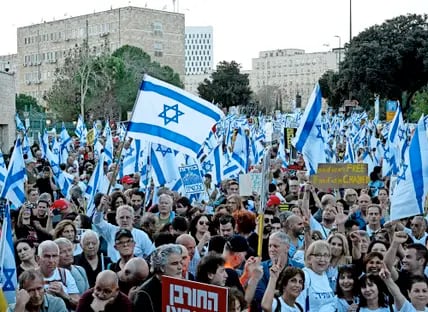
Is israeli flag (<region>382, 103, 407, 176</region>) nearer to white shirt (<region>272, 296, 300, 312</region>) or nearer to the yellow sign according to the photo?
the yellow sign

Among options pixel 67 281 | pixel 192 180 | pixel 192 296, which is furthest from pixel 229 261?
pixel 192 180

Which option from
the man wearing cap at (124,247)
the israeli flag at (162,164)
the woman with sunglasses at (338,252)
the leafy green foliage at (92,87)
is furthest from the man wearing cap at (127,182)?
the leafy green foliage at (92,87)

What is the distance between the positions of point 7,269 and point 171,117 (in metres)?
3.51

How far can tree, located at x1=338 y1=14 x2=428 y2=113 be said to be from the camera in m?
51.1

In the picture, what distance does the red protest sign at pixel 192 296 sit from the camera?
166 inches

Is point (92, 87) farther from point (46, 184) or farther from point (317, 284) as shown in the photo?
point (317, 284)

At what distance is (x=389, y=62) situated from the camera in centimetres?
5141

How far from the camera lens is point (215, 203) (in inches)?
508

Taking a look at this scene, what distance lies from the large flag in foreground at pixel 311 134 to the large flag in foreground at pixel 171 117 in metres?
1.90

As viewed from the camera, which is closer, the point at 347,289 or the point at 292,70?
the point at 347,289

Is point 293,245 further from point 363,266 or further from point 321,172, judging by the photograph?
point 321,172

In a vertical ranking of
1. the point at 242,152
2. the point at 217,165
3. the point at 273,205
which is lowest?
the point at 273,205

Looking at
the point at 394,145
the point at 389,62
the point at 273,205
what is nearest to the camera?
the point at 273,205

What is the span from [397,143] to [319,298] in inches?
354
